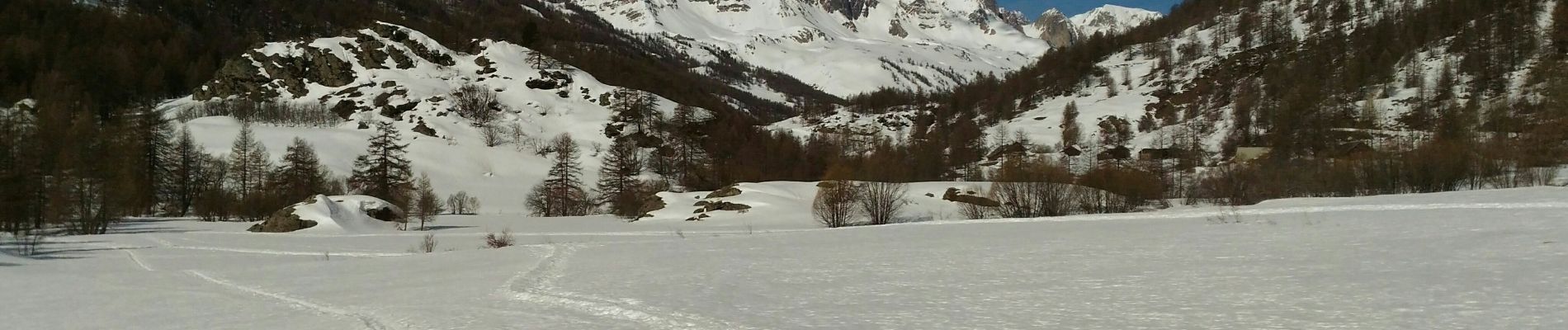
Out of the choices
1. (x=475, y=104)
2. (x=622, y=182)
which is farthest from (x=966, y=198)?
(x=475, y=104)

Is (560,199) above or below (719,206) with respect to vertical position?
above

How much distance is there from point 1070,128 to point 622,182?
206ft

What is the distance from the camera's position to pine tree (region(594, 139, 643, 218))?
188 feet

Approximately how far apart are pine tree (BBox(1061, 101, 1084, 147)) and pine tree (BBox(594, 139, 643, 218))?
5359 centimetres

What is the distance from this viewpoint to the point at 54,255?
23766 mm

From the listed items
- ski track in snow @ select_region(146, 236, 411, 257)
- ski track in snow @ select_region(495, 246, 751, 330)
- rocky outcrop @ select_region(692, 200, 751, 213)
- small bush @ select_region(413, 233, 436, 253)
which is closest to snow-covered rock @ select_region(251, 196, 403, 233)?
ski track in snow @ select_region(146, 236, 411, 257)

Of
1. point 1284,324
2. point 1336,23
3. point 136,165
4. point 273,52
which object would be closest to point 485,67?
point 273,52

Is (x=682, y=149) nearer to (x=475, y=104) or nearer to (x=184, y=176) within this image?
(x=475, y=104)

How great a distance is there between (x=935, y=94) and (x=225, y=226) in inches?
5990

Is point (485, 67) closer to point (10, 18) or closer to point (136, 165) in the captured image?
point (136, 165)

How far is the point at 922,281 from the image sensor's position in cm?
1234

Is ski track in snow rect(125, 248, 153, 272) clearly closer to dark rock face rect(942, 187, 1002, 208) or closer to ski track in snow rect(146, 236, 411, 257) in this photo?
ski track in snow rect(146, 236, 411, 257)

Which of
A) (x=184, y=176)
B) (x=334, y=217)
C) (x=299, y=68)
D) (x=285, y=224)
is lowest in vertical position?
(x=285, y=224)

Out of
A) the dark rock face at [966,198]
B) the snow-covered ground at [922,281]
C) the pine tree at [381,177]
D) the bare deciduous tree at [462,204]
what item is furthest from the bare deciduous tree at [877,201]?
the bare deciduous tree at [462,204]
